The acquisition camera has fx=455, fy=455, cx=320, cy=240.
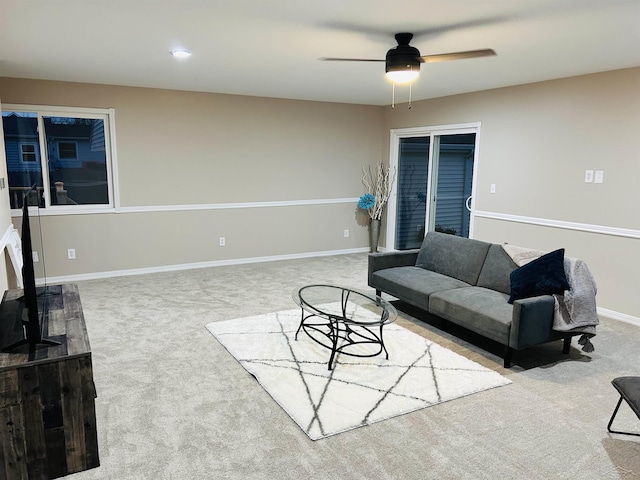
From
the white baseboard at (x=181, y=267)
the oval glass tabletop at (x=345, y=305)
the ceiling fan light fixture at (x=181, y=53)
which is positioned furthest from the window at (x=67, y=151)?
the oval glass tabletop at (x=345, y=305)

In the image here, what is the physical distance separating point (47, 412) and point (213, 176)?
4396mm

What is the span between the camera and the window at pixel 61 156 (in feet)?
16.9

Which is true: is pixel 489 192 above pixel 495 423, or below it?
above

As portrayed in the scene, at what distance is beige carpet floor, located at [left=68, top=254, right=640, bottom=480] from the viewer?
7.30 ft

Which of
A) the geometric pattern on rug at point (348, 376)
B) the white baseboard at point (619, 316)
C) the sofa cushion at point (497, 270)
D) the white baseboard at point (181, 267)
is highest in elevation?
the sofa cushion at point (497, 270)

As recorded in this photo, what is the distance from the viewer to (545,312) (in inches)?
128

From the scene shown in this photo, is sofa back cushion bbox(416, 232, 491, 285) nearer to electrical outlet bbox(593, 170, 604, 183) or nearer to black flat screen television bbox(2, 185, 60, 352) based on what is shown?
electrical outlet bbox(593, 170, 604, 183)

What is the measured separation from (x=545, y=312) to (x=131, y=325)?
342 cm

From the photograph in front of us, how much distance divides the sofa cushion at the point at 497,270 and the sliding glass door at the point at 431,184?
1868 mm

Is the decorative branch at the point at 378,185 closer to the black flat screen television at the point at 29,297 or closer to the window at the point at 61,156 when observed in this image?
the window at the point at 61,156

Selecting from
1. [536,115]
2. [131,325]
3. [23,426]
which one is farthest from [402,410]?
[536,115]

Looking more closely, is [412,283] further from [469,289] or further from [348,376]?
[348,376]

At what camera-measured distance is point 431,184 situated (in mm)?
6660

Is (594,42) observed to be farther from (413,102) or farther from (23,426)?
(23,426)
